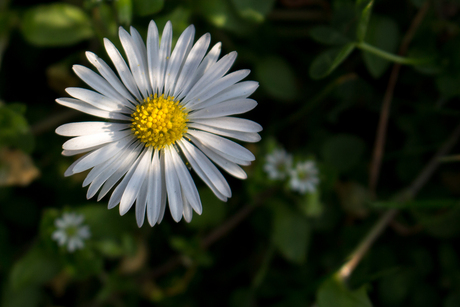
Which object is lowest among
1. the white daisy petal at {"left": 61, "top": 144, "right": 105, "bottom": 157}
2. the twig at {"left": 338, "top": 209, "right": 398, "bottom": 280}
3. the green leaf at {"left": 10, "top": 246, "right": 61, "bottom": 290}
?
the twig at {"left": 338, "top": 209, "right": 398, "bottom": 280}

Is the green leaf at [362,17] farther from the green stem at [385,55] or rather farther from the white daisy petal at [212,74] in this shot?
the white daisy petal at [212,74]

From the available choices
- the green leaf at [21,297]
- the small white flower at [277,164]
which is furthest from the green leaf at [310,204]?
the green leaf at [21,297]

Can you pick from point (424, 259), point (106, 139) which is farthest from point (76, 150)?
point (424, 259)

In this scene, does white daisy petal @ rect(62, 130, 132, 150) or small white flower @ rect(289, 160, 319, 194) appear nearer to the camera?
white daisy petal @ rect(62, 130, 132, 150)

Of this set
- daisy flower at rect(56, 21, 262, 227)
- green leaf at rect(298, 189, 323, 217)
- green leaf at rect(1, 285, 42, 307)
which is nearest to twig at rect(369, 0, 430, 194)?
green leaf at rect(298, 189, 323, 217)

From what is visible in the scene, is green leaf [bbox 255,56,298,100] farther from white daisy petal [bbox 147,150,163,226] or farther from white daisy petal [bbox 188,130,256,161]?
white daisy petal [bbox 147,150,163,226]

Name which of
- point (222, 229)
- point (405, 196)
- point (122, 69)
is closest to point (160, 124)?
point (122, 69)

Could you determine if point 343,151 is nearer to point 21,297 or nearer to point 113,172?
point 113,172
